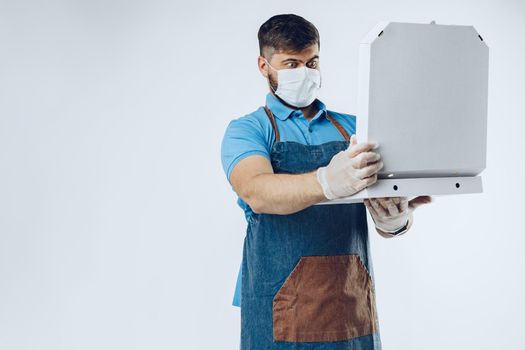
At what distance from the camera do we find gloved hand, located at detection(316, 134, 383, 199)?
1324 mm

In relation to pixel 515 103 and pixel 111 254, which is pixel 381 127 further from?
pixel 515 103

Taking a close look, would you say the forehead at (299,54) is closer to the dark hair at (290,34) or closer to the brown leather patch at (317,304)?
the dark hair at (290,34)

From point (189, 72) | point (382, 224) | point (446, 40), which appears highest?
point (189, 72)

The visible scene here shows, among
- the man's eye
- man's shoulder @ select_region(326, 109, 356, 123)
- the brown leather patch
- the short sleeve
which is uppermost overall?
the man's eye

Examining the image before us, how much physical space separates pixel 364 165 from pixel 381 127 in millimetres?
78

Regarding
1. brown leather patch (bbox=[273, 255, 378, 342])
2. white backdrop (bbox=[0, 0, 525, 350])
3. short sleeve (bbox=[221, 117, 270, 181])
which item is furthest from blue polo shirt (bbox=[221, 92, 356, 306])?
white backdrop (bbox=[0, 0, 525, 350])

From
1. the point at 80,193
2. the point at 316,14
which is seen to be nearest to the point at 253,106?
the point at 316,14

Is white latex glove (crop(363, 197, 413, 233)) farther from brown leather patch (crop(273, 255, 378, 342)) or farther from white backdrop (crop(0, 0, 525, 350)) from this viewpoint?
white backdrop (crop(0, 0, 525, 350))

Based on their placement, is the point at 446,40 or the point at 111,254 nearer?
the point at 446,40

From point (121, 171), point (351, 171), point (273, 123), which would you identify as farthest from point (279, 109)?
point (121, 171)

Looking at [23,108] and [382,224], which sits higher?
[23,108]

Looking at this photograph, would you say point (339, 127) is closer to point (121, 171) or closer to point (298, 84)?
point (298, 84)

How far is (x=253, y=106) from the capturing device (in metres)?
2.91

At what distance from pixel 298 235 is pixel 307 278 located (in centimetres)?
10
